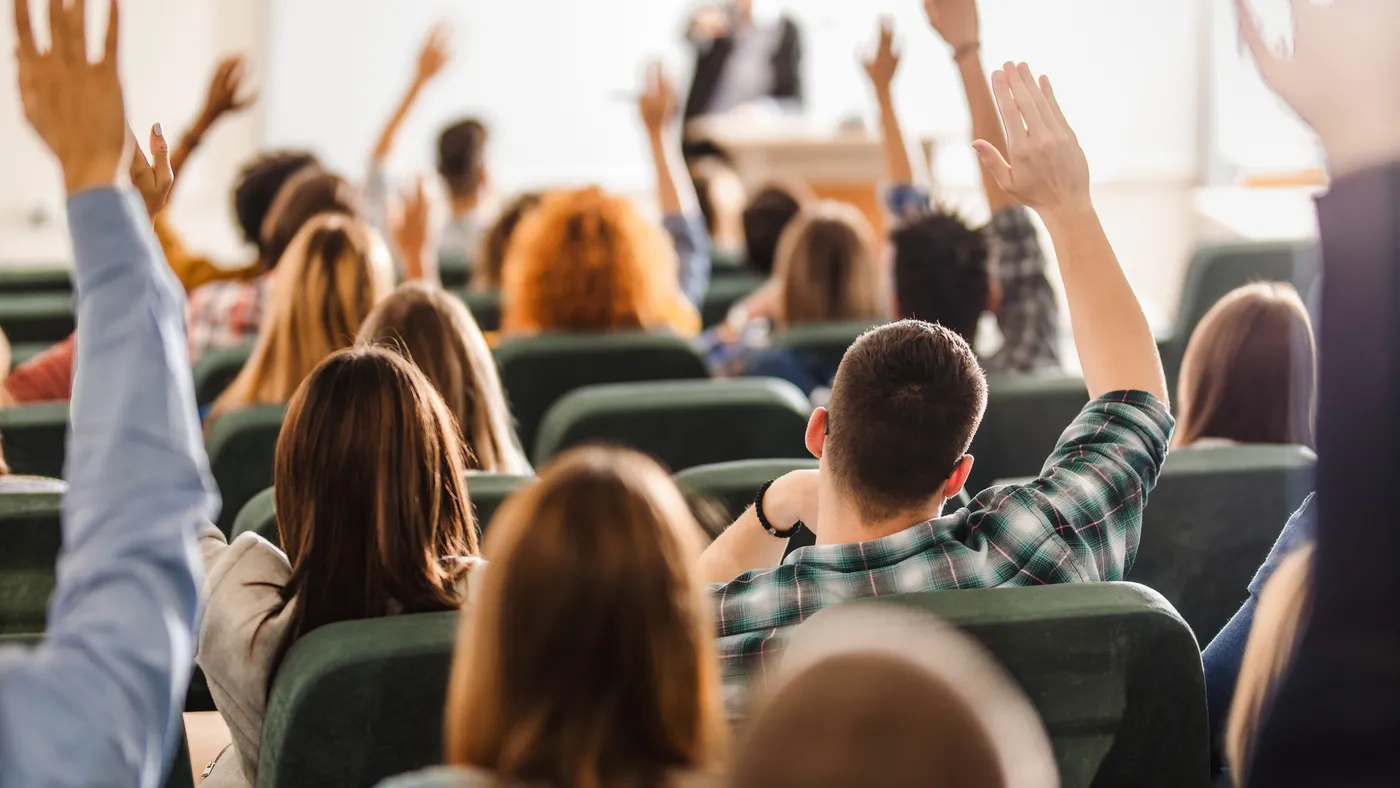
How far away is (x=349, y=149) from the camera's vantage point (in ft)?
27.2

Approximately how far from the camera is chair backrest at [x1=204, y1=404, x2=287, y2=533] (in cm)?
227

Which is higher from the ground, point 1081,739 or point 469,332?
point 469,332

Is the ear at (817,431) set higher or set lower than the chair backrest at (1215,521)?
higher

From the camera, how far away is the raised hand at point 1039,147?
161cm

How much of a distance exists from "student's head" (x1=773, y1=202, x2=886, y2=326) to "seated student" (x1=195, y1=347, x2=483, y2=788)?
209cm

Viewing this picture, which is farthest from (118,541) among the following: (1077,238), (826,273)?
(826,273)

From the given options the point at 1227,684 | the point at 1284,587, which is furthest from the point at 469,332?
the point at 1284,587

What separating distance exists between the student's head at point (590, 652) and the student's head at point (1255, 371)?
1.55 meters

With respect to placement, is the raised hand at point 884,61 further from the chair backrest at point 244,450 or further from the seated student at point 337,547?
the seated student at point 337,547

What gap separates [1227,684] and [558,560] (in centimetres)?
103

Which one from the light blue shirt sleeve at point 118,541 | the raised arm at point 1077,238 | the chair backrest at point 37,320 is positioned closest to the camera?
the light blue shirt sleeve at point 118,541

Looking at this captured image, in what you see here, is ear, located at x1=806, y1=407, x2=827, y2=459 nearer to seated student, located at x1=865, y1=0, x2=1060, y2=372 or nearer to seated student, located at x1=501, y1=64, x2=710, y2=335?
seated student, located at x1=865, y1=0, x2=1060, y2=372

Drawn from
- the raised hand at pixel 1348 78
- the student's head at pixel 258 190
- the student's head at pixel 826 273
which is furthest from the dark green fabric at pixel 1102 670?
the student's head at pixel 258 190

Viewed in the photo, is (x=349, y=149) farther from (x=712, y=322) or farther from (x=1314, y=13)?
(x=1314, y=13)
